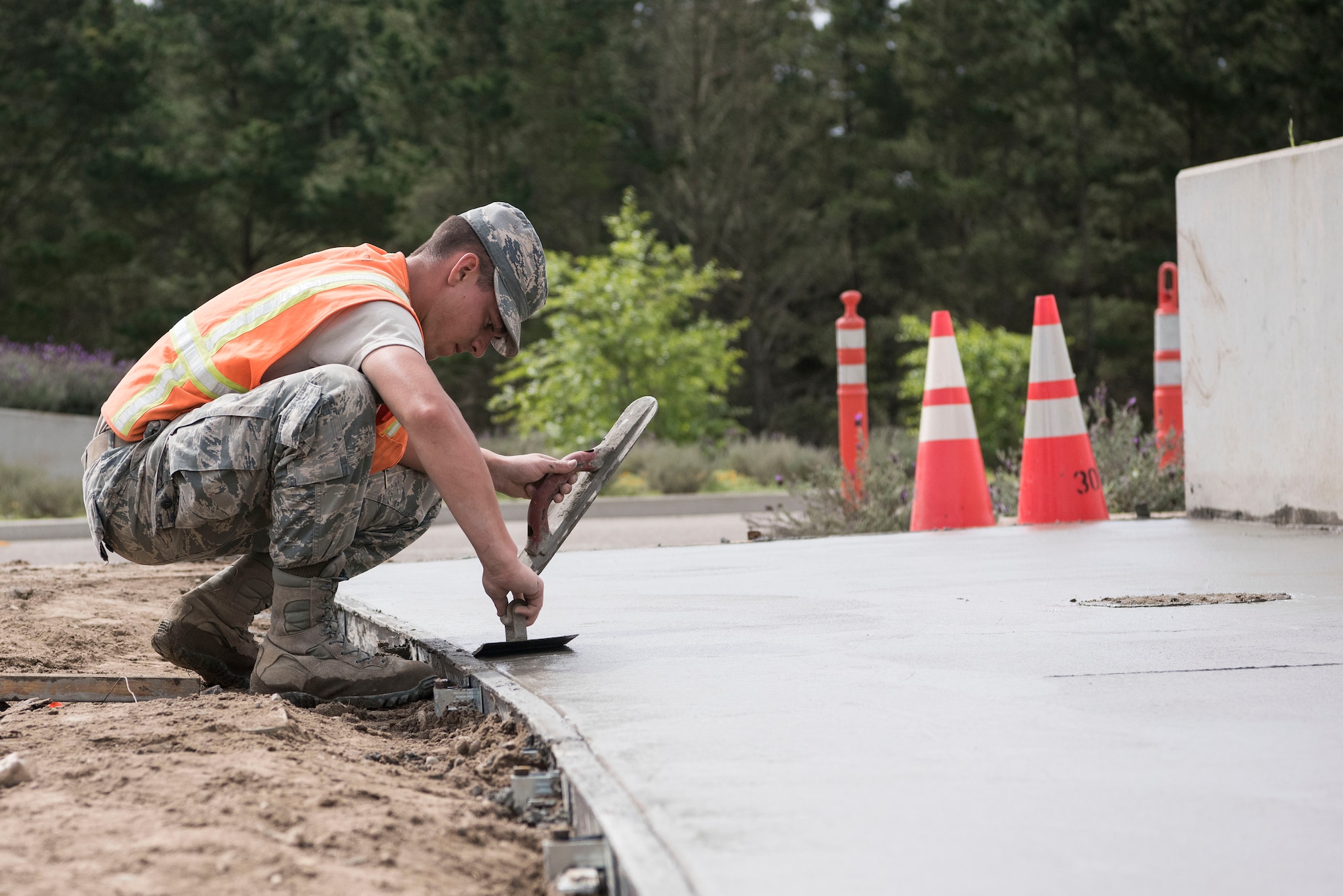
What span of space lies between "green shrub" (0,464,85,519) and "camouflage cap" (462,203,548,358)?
1051 centimetres

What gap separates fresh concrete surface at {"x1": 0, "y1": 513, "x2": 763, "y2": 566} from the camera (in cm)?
843

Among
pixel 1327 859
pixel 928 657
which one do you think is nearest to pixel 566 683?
pixel 928 657

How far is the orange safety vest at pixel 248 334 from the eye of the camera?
2918 millimetres

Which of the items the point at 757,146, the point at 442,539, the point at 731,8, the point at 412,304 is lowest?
the point at 442,539

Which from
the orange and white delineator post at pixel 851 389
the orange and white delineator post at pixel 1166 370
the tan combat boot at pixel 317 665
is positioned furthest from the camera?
the orange and white delineator post at pixel 1166 370

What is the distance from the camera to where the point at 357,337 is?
2881mm

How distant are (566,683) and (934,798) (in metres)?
1.02

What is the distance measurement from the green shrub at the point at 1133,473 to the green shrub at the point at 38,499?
9.39 meters

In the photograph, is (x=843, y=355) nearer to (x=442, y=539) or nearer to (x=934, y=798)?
(x=442, y=539)

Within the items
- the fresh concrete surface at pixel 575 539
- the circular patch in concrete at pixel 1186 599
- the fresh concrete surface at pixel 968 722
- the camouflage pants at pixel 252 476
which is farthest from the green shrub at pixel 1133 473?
the camouflage pants at pixel 252 476

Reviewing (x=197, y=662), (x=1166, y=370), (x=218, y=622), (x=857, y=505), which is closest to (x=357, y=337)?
(x=218, y=622)

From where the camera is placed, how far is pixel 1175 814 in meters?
1.67

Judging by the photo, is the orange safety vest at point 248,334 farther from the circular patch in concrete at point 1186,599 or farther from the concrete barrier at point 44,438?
the concrete barrier at point 44,438

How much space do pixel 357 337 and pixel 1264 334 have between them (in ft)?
13.2
